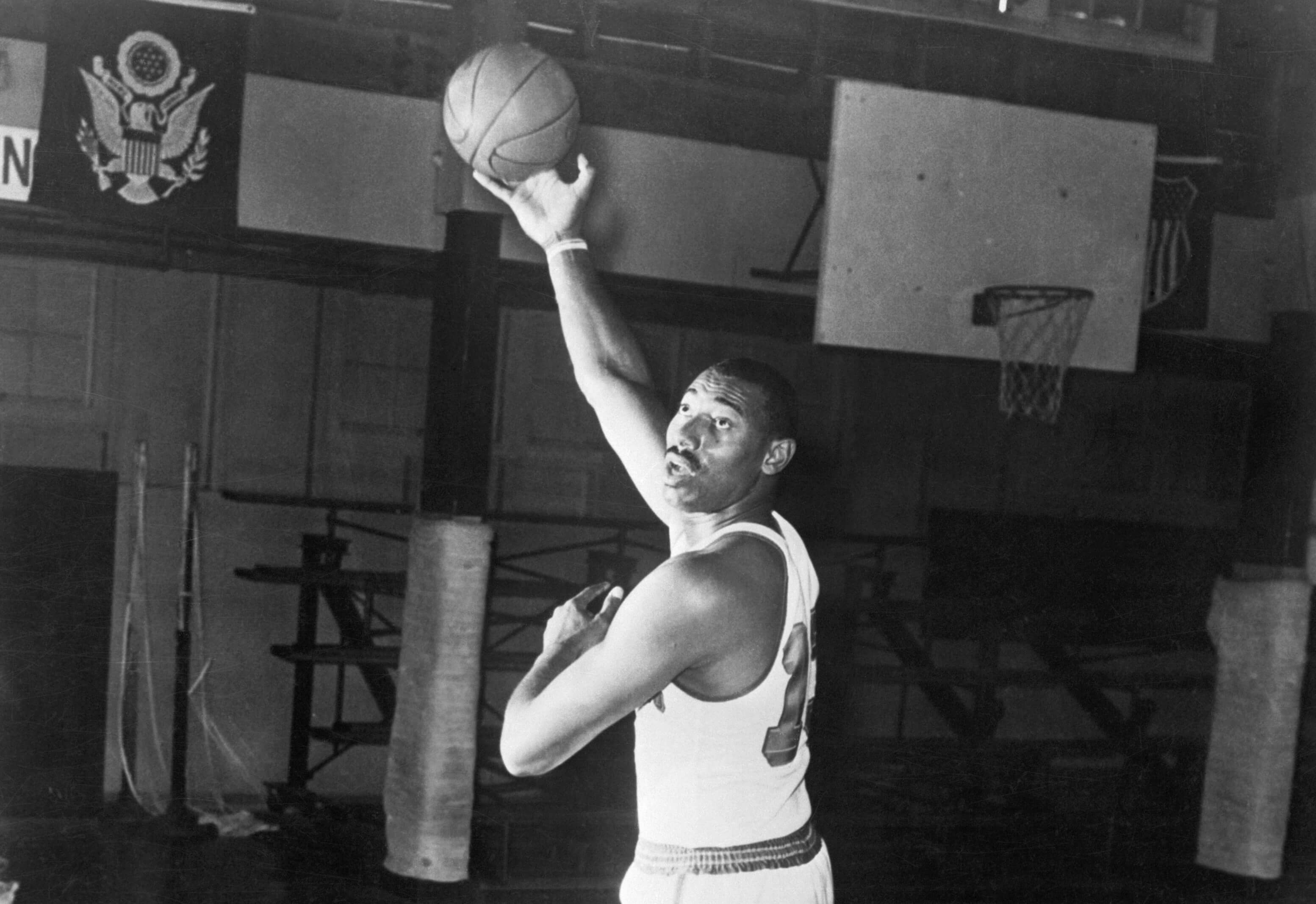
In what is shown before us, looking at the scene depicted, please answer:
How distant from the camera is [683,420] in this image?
8.82 ft

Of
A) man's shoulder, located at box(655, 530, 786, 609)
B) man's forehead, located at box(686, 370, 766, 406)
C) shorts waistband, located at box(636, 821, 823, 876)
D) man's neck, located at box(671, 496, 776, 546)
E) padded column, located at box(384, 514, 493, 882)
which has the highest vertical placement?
man's forehead, located at box(686, 370, 766, 406)

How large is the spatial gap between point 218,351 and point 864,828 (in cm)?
470

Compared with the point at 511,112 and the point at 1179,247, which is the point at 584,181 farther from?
the point at 1179,247

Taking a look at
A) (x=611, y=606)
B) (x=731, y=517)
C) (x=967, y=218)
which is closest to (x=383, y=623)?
(x=967, y=218)

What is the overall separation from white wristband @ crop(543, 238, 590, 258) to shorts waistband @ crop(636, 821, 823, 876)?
1.38 m

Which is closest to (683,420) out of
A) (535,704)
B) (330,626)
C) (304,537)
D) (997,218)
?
(535,704)

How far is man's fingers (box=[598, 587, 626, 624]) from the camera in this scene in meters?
2.42

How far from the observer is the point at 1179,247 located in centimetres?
810

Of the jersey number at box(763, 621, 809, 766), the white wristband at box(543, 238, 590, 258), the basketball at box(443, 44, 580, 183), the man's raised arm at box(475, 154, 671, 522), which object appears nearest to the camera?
the jersey number at box(763, 621, 809, 766)

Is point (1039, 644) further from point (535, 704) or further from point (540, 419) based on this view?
point (535, 704)

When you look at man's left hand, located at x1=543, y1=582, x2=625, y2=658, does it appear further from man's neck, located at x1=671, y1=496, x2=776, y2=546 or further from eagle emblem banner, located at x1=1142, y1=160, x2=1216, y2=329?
eagle emblem banner, located at x1=1142, y1=160, x2=1216, y2=329

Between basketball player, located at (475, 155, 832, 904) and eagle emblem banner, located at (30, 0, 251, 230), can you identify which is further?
eagle emblem banner, located at (30, 0, 251, 230)

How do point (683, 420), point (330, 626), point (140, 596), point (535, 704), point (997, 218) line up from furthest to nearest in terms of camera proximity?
point (330, 626) → point (140, 596) → point (997, 218) → point (683, 420) → point (535, 704)

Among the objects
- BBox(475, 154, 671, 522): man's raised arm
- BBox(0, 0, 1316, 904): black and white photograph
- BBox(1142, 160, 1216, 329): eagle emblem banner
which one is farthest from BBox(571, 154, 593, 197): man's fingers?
BBox(1142, 160, 1216, 329): eagle emblem banner
